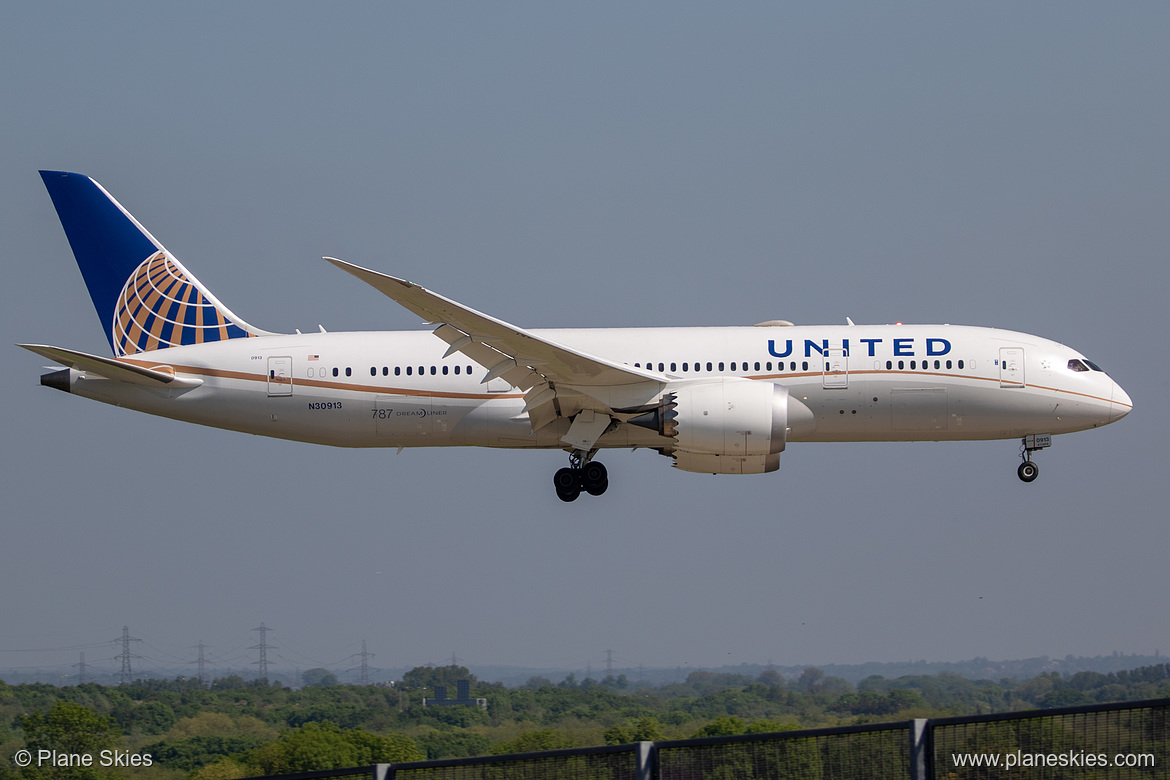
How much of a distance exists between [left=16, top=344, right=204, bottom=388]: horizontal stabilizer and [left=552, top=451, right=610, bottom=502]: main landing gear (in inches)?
Result: 373

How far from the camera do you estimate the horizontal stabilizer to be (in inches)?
1163

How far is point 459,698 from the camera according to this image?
3203cm

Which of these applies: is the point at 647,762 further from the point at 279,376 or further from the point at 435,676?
the point at 435,676

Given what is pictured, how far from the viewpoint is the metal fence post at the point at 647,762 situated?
9.76 m

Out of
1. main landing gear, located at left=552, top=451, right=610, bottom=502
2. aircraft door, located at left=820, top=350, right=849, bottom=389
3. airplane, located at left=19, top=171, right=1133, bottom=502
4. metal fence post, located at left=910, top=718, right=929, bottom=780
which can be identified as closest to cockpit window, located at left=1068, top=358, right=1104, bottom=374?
airplane, located at left=19, top=171, right=1133, bottom=502

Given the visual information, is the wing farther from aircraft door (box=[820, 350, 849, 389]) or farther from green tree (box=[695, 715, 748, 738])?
green tree (box=[695, 715, 748, 738])

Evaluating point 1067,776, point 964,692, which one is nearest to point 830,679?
point 964,692

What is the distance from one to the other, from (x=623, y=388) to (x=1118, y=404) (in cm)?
1213

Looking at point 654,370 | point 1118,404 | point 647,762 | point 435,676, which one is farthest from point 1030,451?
point 647,762

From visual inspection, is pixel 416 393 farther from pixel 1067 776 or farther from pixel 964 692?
pixel 1067 776

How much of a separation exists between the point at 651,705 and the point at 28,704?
19.8 metres

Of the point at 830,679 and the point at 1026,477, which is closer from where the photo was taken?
the point at 1026,477

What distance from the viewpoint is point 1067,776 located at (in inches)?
386

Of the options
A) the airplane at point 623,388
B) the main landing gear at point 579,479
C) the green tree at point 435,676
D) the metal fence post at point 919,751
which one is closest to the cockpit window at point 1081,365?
the airplane at point 623,388
